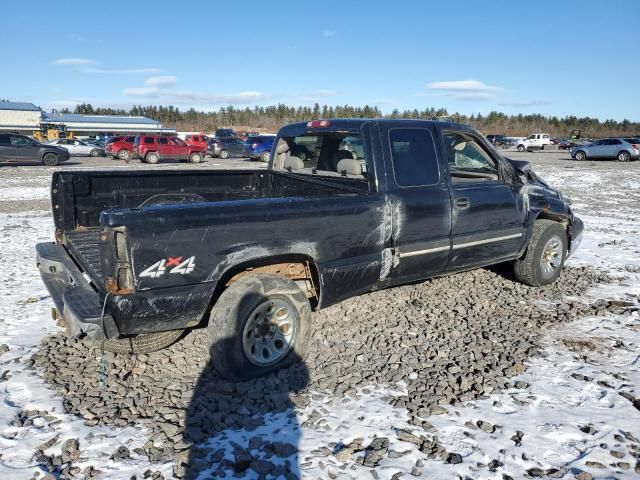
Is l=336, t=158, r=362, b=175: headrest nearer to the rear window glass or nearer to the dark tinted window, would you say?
the rear window glass

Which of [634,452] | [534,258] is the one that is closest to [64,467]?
[634,452]

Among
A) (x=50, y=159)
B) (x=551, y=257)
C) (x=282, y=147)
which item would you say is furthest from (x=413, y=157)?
(x=50, y=159)

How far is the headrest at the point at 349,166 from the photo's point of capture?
14.3ft

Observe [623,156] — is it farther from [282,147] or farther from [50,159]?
[50,159]

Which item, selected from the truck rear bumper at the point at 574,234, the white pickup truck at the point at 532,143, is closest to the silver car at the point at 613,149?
the white pickup truck at the point at 532,143

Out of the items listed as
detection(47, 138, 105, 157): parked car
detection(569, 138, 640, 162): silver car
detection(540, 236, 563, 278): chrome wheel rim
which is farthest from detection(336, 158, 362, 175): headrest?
detection(569, 138, 640, 162): silver car

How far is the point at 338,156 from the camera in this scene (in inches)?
186

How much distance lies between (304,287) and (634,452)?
8.10 ft

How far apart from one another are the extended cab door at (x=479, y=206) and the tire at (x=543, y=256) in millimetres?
330

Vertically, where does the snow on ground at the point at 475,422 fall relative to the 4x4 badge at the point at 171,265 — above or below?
below

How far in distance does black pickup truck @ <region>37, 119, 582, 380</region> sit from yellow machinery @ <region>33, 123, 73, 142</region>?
5891cm

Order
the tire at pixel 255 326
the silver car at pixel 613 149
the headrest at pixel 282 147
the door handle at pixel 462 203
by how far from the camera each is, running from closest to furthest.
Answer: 1. the tire at pixel 255 326
2. the door handle at pixel 462 203
3. the headrest at pixel 282 147
4. the silver car at pixel 613 149

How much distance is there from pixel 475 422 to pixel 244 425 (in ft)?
4.93

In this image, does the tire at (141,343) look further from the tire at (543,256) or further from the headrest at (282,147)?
the tire at (543,256)
